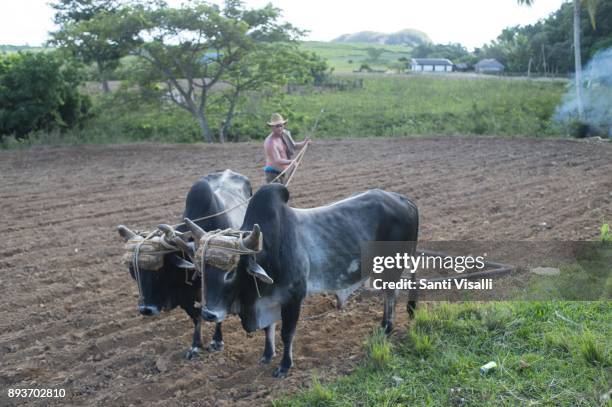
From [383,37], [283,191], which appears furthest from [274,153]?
[383,37]

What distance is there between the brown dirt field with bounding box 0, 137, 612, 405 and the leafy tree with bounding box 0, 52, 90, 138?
203 centimetres

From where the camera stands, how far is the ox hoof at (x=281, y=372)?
4.92 metres

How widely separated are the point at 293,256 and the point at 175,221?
198 inches

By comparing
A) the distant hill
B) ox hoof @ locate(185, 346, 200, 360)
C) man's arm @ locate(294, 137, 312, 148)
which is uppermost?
the distant hill

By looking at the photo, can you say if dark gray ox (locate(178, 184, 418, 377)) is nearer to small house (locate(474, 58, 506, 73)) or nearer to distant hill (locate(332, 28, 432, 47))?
small house (locate(474, 58, 506, 73))

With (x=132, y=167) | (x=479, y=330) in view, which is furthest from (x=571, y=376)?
(x=132, y=167)

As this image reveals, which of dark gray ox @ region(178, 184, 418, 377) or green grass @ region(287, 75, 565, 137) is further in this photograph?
green grass @ region(287, 75, 565, 137)

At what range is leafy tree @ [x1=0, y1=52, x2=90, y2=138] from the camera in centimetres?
1712

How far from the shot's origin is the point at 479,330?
535cm

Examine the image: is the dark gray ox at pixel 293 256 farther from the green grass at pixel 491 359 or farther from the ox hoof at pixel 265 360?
the green grass at pixel 491 359

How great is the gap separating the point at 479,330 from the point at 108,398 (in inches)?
126

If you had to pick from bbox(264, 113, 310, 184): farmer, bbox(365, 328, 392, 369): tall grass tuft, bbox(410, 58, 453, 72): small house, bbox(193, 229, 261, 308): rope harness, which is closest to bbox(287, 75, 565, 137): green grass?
bbox(264, 113, 310, 184): farmer

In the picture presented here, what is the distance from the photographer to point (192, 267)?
4.73 m

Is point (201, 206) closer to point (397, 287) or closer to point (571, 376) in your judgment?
point (397, 287)
